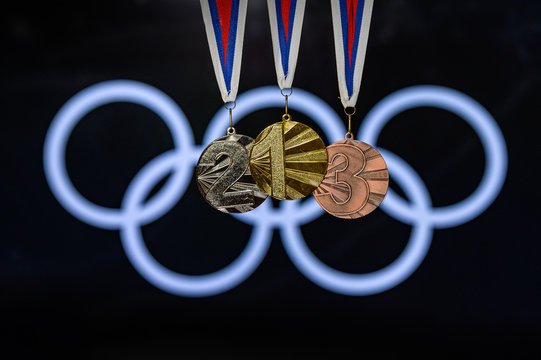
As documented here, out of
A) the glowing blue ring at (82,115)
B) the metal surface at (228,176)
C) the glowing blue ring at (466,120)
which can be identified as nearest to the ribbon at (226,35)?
the metal surface at (228,176)

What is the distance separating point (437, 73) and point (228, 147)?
3.21m

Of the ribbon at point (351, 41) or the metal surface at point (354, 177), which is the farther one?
the ribbon at point (351, 41)

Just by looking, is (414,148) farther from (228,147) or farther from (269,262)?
(228,147)

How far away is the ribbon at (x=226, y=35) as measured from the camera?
7.13ft

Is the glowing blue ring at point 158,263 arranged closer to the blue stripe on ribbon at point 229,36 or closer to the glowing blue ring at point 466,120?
the glowing blue ring at point 466,120

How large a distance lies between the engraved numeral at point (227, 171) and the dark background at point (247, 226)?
239cm

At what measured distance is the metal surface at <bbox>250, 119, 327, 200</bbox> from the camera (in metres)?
1.98

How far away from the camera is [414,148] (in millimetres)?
4367

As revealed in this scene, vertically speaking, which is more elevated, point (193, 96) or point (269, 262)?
point (193, 96)

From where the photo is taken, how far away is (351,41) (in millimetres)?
2250

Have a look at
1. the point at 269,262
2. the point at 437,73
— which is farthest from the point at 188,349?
the point at 437,73

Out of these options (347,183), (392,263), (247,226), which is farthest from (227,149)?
(392,263)

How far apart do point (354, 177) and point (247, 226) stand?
257 cm

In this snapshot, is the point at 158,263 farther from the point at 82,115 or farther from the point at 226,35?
the point at 226,35
